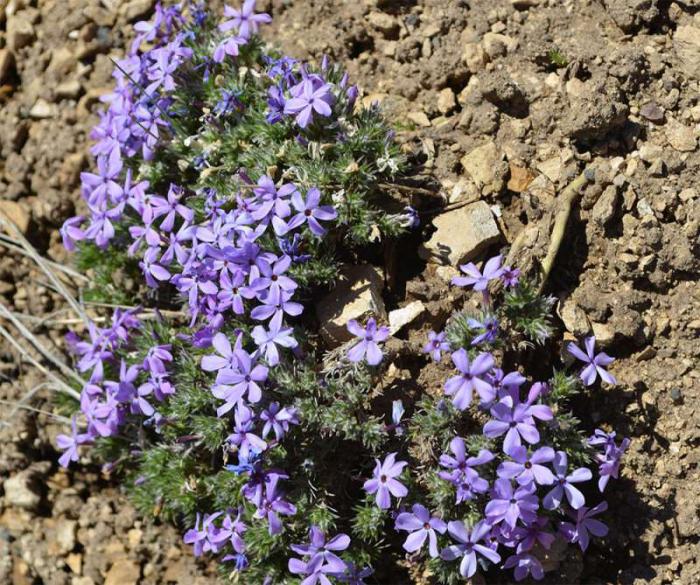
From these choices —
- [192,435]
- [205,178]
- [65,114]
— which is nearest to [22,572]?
[192,435]

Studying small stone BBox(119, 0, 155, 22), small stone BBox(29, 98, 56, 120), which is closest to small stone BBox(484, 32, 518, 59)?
small stone BBox(119, 0, 155, 22)

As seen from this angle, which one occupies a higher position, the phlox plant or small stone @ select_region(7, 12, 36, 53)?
small stone @ select_region(7, 12, 36, 53)

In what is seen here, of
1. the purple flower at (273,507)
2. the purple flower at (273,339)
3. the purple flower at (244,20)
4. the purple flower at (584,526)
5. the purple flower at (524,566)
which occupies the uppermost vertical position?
the purple flower at (244,20)

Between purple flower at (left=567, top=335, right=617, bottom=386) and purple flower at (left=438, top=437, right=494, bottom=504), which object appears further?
purple flower at (left=567, top=335, right=617, bottom=386)

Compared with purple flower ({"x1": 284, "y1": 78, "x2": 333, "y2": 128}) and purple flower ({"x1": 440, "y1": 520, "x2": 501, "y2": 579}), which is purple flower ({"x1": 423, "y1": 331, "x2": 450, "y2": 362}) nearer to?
purple flower ({"x1": 440, "y1": 520, "x2": 501, "y2": 579})

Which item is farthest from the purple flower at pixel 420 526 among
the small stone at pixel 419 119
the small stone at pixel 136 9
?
the small stone at pixel 136 9

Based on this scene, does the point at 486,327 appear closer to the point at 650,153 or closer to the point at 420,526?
the point at 420,526

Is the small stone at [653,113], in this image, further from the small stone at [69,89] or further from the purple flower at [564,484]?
the small stone at [69,89]
